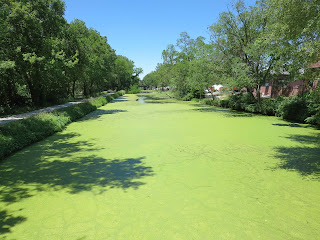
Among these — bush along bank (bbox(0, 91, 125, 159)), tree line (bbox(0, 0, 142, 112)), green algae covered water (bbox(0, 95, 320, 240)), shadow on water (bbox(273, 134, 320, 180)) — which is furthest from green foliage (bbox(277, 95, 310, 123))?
tree line (bbox(0, 0, 142, 112))

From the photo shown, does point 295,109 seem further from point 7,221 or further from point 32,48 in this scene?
point 32,48

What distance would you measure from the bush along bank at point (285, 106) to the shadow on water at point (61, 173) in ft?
29.7

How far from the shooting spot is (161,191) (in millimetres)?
5039

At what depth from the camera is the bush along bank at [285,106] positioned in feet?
43.2

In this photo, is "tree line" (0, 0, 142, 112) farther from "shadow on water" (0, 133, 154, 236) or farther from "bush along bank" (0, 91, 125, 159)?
"shadow on water" (0, 133, 154, 236)

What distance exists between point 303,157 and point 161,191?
5.72 meters

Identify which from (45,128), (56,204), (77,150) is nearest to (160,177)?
(56,204)

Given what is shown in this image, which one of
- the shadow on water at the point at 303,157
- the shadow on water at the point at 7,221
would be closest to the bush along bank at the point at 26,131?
the shadow on water at the point at 7,221

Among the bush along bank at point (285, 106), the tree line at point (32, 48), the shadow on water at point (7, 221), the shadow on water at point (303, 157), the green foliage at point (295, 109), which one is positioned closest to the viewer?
the shadow on water at point (7, 221)

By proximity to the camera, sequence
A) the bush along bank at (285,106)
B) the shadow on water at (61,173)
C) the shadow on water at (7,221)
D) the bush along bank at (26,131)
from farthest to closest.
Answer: the bush along bank at (285,106) < the bush along bank at (26,131) < the shadow on water at (61,173) < the shadow on water at (7,221)

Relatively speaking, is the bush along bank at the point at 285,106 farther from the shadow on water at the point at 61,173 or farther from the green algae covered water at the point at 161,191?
the shadow on water at the point at 61,173

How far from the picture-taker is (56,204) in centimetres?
445

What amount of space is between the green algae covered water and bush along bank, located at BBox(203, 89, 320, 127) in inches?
209

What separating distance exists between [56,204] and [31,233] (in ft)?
2.98
